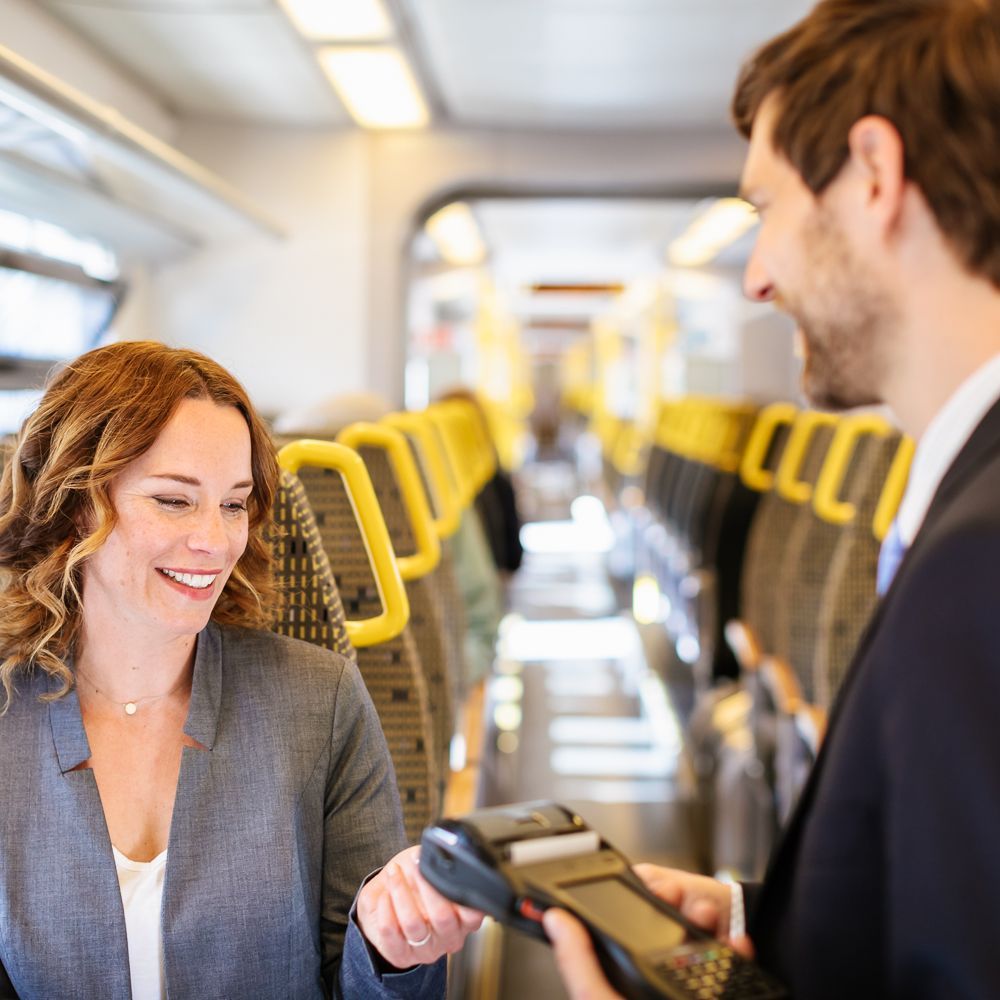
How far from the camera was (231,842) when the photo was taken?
1269 millimetres

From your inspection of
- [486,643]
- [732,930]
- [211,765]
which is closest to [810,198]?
[732,930]

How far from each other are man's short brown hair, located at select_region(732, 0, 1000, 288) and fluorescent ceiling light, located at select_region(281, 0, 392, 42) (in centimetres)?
321

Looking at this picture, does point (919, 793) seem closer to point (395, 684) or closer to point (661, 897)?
point (661, 897)

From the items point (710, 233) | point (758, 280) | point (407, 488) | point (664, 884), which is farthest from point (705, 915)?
point (710, 233)

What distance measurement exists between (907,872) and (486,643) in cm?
297

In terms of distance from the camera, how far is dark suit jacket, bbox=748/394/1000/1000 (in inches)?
25.9

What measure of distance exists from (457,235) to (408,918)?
9018 mm

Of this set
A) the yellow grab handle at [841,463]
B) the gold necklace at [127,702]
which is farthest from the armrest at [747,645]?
the gold necklace at [127,702]

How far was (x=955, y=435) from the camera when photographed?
820 mm

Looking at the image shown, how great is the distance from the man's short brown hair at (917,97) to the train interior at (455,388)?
83cm

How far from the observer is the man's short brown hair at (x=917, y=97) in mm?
833

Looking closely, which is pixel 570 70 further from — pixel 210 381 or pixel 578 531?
pixel 578 531

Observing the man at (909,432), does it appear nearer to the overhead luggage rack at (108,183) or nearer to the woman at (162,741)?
the woman at (162,741)

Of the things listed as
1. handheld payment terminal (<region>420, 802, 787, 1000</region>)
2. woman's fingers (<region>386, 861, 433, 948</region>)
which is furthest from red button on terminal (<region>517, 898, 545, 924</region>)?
woman's fingers (<region>386, 861, 433, 948</region>)
